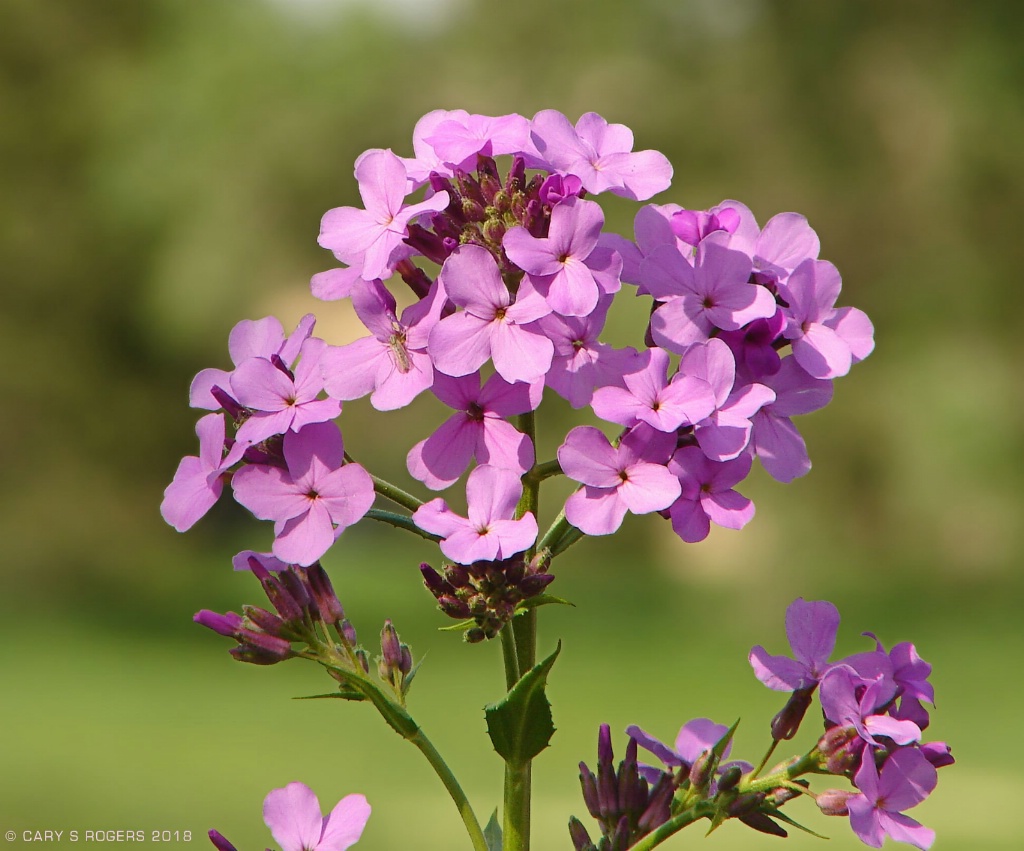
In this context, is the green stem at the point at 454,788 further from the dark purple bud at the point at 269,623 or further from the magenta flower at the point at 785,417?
the magenta flower at the point at 785,417

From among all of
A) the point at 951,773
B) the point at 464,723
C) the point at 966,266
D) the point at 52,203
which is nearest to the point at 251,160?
the point at 52,203

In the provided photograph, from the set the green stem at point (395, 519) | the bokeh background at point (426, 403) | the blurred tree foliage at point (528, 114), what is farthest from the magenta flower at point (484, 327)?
the blurred tree foliage at point (528, 114)

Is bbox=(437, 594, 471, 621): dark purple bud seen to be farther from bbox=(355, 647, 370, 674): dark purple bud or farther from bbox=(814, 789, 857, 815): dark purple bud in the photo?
bbox=(814, 789, 857, 815): dark purple bud

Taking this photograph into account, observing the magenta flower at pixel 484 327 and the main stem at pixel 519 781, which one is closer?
the magenta flower at pixel 484 327

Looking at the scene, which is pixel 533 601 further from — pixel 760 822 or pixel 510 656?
pixel 760 822

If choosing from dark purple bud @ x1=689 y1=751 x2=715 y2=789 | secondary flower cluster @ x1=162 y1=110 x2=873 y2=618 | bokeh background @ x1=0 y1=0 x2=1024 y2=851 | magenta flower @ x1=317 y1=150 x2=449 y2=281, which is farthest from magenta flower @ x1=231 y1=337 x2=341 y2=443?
bokeh background @ x1=0 y1=0 x2=1024 y2=851

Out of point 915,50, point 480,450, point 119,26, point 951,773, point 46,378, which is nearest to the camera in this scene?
point 480,450

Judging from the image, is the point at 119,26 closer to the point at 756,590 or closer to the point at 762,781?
the point at 756,590

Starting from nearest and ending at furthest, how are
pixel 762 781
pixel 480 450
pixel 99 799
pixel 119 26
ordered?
pixel 480 450 → pixel 762 781 → pixel 99 799 → pixel 119 26
